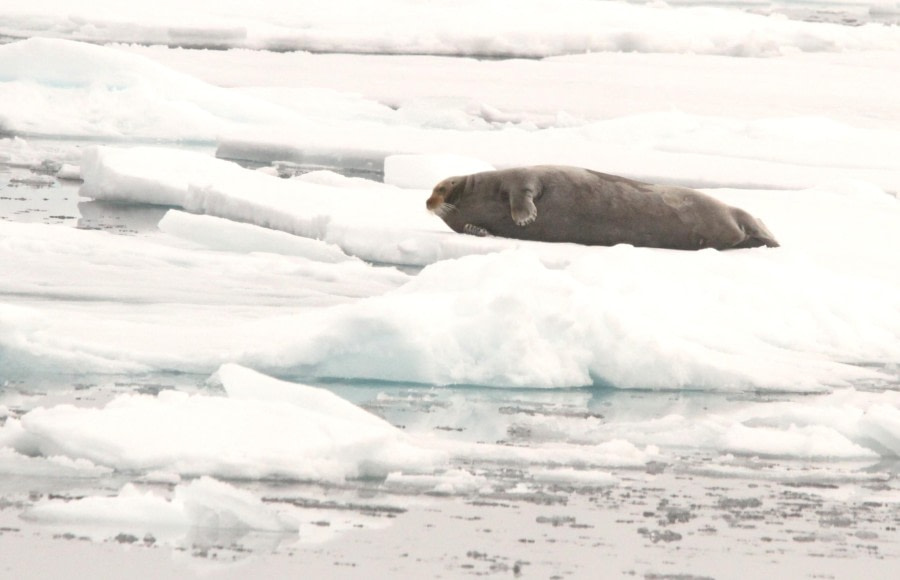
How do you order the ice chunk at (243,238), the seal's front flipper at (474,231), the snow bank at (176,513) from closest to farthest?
the snow bank at (176,513)
the ice chunk at (243,238)
the seal's front flipper at (474,231)

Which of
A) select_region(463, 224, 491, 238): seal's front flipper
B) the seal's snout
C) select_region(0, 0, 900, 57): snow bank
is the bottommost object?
select_region(0, 0, 900, 57): snow bank

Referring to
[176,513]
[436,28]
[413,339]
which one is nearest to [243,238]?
[413,339]

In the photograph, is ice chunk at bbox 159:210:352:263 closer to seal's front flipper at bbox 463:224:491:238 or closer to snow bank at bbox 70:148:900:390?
snow bank at bbox 70:148:900:390

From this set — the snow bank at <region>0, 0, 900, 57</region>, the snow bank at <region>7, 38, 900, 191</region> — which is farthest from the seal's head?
the snow bank at <region>0, 0, 900, 57</region>

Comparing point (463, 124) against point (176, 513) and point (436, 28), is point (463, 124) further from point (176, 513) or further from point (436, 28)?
point (176, 513)

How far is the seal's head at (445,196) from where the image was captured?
25.9 ft

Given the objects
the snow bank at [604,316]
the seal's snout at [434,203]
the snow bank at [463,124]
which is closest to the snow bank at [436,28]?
the snow bank at [463,124]

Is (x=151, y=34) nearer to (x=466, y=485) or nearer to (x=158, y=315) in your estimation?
(x=158, y=315)

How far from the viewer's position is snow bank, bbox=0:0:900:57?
1939 centimetres

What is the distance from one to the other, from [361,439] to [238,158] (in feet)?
26.2

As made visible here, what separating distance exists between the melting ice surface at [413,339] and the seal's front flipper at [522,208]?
0.85ft

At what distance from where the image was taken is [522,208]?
7734 millimetres

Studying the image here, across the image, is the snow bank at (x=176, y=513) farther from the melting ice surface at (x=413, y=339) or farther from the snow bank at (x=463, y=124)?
the snow bank at (x=463, y=124)

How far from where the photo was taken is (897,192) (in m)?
10.3
